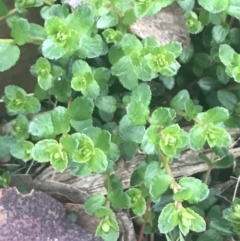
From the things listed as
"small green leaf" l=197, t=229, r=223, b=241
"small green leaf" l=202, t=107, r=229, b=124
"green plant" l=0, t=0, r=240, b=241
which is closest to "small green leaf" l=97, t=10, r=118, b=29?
"green plant" l=0, t=0, r=240, b=241

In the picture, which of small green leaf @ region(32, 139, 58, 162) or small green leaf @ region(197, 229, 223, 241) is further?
small green leaf @ region(197, 229, 223, 241)

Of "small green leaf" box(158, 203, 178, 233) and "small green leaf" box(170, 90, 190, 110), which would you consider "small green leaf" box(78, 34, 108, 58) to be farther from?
"small green leaf" box(158, 203, 178, 233)

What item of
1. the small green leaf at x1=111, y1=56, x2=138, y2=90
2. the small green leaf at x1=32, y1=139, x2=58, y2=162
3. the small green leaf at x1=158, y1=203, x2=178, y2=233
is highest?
the small green leaf at x1=111, y1=56, x2=138, y2=90

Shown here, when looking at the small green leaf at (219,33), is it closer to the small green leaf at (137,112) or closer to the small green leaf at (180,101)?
the small green leaf at (180,101)

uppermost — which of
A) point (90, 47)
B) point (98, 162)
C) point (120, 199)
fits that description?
point (90, 47)

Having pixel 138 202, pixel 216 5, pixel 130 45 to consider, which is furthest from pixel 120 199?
pixel 216 5

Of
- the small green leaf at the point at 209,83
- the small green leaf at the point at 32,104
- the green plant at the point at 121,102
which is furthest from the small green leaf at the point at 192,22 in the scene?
the small green leaf at the point at 32,104

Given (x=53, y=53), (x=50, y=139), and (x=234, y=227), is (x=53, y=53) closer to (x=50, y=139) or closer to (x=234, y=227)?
(x=50, y=139)

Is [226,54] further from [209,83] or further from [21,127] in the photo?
[21,127]
